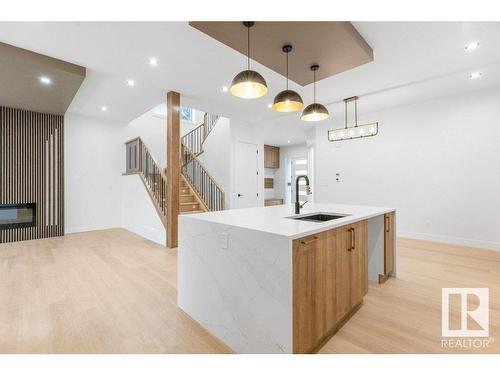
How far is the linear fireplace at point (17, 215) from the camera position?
17.2ft

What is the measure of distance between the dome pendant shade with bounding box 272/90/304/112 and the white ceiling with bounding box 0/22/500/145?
1.06m

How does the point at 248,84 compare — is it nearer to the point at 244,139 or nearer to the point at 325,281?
the point at 325,281

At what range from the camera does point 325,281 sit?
5.82ft

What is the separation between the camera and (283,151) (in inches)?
420

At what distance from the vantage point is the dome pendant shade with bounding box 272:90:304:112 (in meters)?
2.58

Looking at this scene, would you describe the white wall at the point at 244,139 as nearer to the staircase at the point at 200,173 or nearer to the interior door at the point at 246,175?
the interior door at the point at 246,175

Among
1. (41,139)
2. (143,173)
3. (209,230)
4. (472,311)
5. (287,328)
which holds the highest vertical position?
(41,139)

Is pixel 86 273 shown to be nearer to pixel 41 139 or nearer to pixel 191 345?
pixel 191 345

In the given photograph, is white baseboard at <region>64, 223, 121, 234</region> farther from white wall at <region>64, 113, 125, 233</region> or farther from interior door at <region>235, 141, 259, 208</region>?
interior door at <region>235, 141, 259, 208</region>

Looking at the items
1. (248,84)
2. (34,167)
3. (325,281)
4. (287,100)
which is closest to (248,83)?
(248,84)

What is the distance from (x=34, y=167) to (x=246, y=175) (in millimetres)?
5064

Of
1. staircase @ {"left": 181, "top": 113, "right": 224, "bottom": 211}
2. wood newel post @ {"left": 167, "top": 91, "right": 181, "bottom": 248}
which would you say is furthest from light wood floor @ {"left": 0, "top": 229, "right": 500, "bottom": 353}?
staircase @ {"left": 181, "top": 113, "right": 224, "bottom": 211}

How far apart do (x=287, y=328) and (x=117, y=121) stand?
7.31 meters

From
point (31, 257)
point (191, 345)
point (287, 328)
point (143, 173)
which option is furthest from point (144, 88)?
point (287, 328)
